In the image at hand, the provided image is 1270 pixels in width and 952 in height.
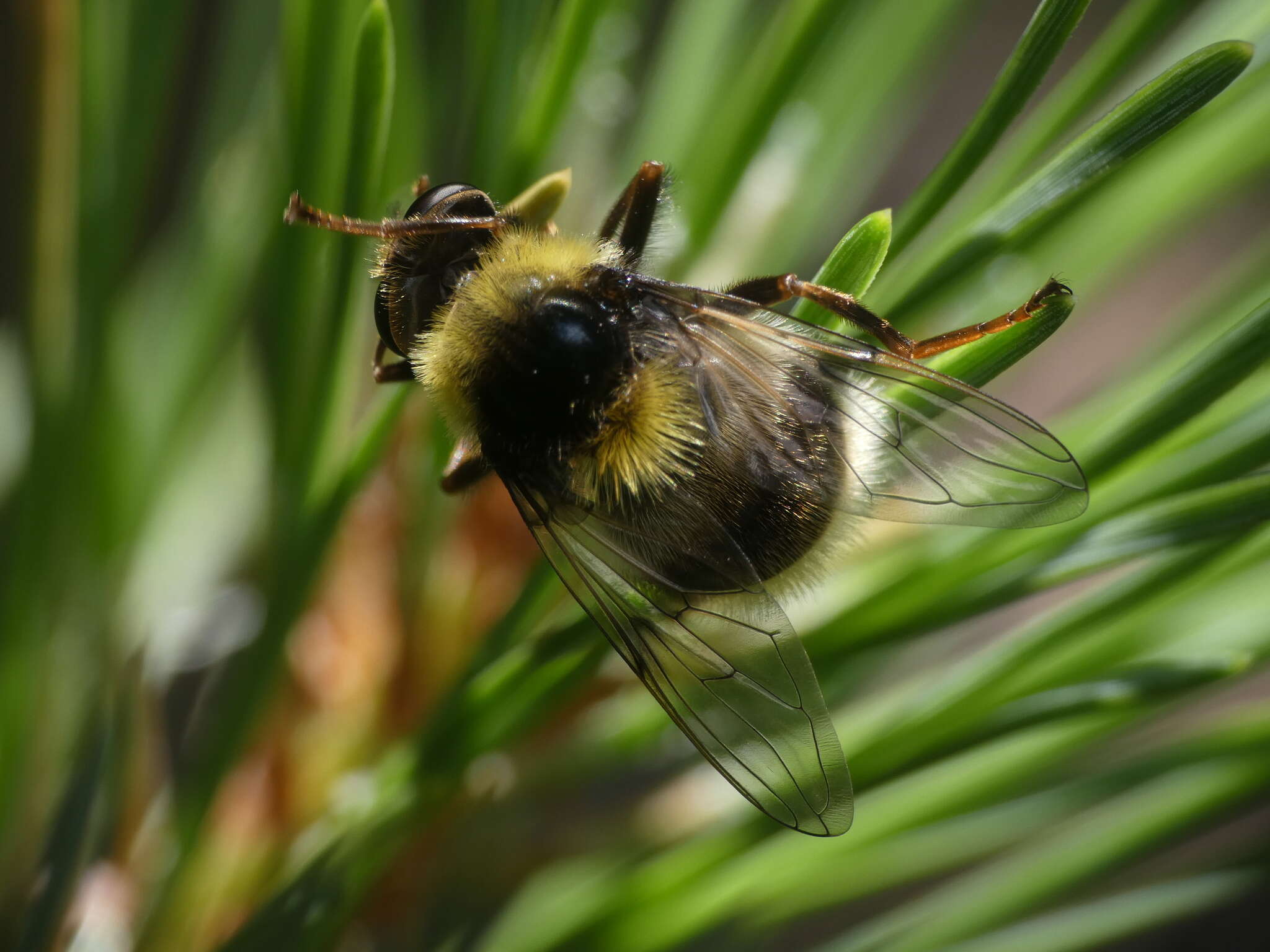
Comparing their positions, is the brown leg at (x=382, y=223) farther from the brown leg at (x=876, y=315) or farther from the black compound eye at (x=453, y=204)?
the brown leg at (x=876, y=315)

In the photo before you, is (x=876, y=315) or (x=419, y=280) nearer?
(x=876, y=315)

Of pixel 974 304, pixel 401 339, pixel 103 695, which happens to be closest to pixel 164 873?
pixel 103 695

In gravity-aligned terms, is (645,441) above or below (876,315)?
below

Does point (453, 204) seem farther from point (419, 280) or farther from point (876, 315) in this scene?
point (876, 315)

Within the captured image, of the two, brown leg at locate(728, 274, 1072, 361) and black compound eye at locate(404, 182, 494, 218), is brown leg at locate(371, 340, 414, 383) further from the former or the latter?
brown leg at locate(728, 274, 1072, 361)

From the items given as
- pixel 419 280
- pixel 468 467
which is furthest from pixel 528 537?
pixel 419 280

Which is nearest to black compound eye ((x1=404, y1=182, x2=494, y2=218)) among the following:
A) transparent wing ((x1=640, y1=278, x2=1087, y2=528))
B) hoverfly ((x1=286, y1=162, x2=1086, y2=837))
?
hoverfly ((x1=286, y1=162, x2=1086, y2=837))

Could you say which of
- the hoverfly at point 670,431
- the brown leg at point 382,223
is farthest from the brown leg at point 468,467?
the brown leg at point 382,223
